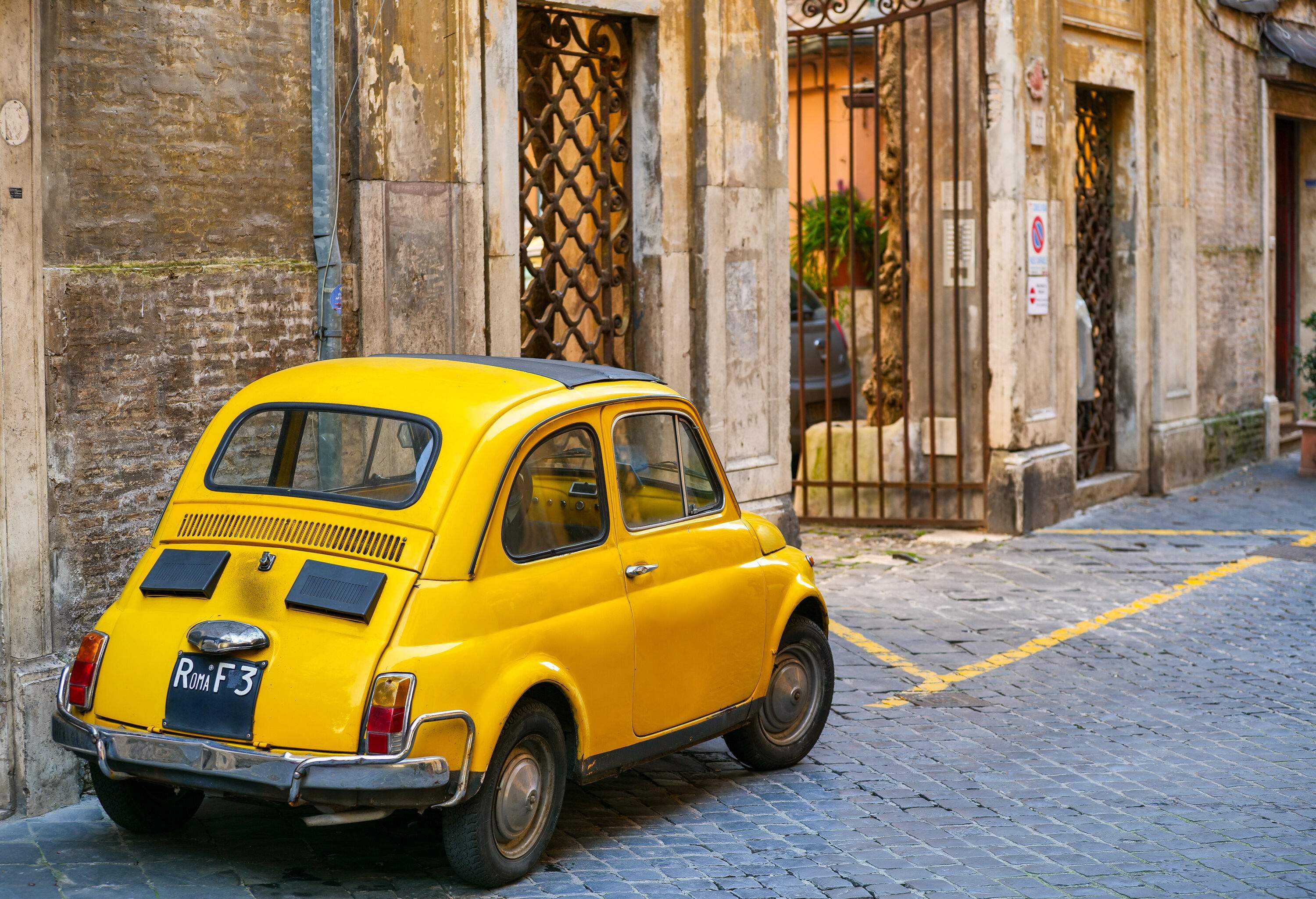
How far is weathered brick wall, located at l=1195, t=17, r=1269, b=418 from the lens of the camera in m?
16.4

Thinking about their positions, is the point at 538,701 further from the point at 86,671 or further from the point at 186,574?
the point at 86,671

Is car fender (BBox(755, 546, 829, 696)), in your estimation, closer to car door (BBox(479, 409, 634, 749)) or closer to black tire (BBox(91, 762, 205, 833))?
car door (BBox(479, 409, 634, 749))

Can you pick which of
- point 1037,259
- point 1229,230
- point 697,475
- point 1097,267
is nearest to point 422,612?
point 697,475

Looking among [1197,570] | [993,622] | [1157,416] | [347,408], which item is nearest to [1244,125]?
[1157,416]

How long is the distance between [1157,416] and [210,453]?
11.5 m

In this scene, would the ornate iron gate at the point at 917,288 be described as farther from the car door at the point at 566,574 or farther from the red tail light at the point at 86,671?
the red tail light at the point at 86,671

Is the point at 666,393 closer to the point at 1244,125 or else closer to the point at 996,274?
the point at 996,274

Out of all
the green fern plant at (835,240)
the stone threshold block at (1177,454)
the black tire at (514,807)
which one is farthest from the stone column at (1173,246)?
the black tire at (514,807)

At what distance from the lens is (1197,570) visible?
11.3m

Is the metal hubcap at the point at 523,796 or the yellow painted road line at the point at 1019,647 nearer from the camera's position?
the metal hubcap at the point at 523,796

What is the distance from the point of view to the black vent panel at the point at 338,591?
16.0 ft

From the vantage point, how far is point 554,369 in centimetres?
592

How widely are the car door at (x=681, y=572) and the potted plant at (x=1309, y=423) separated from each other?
37.7ft

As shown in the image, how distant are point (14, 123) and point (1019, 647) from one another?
5782mm
